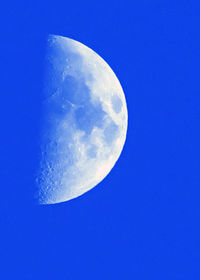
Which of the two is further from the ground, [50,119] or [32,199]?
[50,119]

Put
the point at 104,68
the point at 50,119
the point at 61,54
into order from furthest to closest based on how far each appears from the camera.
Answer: the point at 104,68 < the point at 61,54 < the point at 50,119

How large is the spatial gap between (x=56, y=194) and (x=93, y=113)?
178 cm

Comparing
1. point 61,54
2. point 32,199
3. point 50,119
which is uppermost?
point 61,54

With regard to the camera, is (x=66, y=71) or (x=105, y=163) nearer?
(x=66, y=71)

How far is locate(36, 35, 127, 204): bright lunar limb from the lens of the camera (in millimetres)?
8398

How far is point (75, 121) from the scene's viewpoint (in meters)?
8.51

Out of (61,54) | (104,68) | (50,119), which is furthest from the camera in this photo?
(104,68)

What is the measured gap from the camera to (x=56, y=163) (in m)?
8.51

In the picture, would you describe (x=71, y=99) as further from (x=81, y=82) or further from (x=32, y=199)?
(x=32, y=199)

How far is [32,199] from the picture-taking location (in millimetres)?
8695

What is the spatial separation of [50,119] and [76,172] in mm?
1200

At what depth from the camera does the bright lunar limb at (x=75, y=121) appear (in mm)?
8398

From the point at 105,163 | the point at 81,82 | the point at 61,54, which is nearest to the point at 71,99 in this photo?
the point at 81,82

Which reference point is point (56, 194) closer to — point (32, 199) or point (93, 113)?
point (32, 199)
